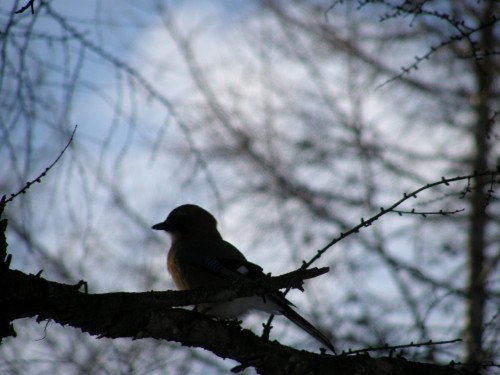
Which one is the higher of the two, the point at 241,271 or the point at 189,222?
the point at 189,222

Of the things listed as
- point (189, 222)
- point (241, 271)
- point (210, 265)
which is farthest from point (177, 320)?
point (189, 222)

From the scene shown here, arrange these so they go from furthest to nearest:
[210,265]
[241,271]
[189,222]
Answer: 1. [189,222]
2. [210,265]
3. [241,271]

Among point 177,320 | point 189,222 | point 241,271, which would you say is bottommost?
point 177,320

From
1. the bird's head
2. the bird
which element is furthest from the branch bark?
the bird's head

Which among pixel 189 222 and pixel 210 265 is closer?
pixel 210 265

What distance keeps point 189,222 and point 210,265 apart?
0.86 meters

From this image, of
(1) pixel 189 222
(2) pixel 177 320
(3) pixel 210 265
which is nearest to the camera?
(2) pixel 177 320

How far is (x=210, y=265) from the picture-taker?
15.8ft

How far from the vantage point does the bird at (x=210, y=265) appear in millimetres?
4141

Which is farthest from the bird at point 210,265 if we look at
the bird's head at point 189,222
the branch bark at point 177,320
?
the branch bark at point 177,320

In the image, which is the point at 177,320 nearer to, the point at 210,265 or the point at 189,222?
the point at 210,265

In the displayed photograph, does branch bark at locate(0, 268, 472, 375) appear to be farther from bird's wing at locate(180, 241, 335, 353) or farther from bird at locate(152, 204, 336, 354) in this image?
bird's wing at locate(180, 241, 335, 353)

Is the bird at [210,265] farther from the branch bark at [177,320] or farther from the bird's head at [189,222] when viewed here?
the branch bark at [177,320]

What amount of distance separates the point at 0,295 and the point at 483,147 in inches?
266
